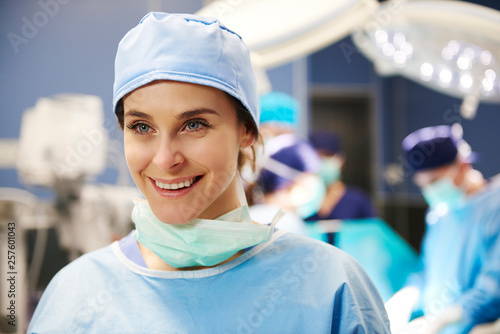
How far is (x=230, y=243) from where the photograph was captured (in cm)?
85

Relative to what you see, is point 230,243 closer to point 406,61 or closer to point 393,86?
point 406,61

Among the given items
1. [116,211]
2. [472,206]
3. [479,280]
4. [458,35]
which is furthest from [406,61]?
[116,211]

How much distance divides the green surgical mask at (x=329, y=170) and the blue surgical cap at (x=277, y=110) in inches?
16.8

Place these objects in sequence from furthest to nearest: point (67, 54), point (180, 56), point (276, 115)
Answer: point (276, 115), point (67, 54), point (180, 56)

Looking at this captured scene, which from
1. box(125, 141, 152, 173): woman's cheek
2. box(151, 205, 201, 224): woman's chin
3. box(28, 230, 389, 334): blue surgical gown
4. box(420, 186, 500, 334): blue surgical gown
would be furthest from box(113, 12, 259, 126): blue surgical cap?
box(420, 186, 500, 334): blue surgical gown

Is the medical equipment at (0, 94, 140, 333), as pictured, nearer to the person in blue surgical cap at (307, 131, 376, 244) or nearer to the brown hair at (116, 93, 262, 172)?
the brown hair at (116, 93, 262, 172)

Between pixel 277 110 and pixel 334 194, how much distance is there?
707mm

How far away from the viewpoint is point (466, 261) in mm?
1793

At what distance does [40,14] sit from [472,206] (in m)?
2.01

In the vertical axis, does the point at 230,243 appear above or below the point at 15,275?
above

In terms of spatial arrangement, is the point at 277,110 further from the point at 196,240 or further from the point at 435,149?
the point at 196,240

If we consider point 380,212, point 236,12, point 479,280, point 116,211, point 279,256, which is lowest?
point 380,212

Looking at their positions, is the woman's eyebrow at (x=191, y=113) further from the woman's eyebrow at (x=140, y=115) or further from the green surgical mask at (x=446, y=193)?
the green surgical mask at (x=446, y=193)

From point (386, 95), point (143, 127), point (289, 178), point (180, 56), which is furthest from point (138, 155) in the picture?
point (386, 95)
